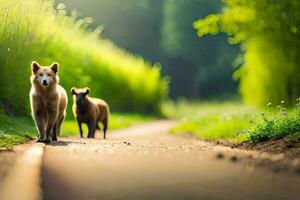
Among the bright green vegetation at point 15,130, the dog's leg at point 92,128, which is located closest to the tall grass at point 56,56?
the bright green vegetation at point 15,130

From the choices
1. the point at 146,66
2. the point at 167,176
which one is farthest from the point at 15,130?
the point at 146,66

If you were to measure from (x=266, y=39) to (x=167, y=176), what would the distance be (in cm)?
1290

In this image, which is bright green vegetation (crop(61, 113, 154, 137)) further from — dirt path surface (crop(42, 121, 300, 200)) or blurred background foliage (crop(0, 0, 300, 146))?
dirt path surface (crop(42, 121, 300, 200))

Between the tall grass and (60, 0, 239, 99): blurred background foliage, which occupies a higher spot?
(60, 0, 239, 99): blurred background foliage

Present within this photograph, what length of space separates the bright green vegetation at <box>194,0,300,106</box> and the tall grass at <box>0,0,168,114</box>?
4.22 metres

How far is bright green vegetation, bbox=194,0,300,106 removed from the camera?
17.1m

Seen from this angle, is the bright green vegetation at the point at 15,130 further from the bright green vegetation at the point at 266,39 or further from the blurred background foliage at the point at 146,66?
the bright green vegetation at the point at 266,39

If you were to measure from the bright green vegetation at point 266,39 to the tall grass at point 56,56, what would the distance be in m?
4.22

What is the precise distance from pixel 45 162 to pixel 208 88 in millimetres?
55682

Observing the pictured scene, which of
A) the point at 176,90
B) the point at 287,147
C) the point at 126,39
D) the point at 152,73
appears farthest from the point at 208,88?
the point at 287,147

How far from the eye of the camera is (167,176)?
6.95 metres

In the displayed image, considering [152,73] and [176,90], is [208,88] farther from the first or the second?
[152,73]

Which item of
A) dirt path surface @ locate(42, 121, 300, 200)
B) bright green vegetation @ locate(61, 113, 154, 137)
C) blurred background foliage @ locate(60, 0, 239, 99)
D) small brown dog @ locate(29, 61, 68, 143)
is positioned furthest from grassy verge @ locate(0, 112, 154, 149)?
blurred background foliage @ locate(60, 0, 239, 99)

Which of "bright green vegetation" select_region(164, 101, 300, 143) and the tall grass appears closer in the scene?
"bright green vegetation" select_region(164, 101, 300, 143)
